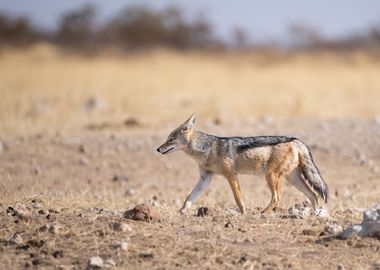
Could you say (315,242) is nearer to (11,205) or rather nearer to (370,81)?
(11,205)

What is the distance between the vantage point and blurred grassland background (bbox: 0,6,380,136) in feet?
59.5

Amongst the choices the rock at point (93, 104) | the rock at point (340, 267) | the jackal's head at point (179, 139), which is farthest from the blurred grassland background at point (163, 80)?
the rock at point (340, 267)

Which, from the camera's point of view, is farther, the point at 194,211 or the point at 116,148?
the point at 116,148

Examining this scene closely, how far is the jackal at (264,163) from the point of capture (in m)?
8.62

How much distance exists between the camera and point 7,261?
6305 millimetres

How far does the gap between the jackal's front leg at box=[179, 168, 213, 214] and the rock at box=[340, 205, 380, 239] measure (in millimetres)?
2003

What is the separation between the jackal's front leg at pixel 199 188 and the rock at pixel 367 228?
200 cm

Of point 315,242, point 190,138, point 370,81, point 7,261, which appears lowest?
point 7,261

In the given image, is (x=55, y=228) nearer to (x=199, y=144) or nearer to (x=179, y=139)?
(x=199, y=144)

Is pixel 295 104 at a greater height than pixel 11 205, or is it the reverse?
pixel 295 104

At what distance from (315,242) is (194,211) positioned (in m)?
1.83

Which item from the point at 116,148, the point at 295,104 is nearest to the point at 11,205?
the point at 116,148

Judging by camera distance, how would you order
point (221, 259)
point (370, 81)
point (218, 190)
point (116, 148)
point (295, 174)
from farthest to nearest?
point (370, 81) → point (116, 148) → point (218, 190) → point (295, 174) → point (221, 259)

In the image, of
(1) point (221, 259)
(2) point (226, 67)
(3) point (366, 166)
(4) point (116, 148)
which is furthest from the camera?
(2) point (226, 67)
